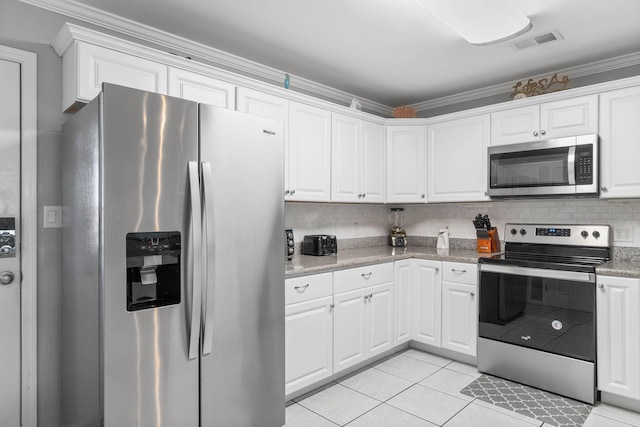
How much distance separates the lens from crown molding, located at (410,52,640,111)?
10.0 ft

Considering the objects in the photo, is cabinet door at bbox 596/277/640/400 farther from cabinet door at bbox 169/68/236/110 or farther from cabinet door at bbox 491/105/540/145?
cabinet door at bbox 169/68/236/110

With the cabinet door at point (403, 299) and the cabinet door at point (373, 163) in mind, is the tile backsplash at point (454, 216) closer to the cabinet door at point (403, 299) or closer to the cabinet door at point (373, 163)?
the cabinet door at point (373, 163)

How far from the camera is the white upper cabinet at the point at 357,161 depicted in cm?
338

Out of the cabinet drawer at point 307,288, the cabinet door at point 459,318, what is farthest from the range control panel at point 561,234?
the cabinet drawer at point 307,288

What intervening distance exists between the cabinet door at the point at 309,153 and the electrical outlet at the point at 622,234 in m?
2.26

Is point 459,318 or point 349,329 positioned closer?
point 349,329

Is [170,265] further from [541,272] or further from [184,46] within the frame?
[541,272]

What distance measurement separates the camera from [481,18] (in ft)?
7.52

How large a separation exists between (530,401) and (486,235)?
4.42 feet

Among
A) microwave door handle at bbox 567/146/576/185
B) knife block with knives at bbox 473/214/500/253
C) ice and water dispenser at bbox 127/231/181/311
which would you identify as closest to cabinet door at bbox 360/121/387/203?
knife block with knives at bbox 473/214/500/253

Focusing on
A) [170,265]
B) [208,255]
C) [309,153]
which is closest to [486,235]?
[309,153]

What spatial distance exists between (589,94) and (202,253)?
297 centimetres

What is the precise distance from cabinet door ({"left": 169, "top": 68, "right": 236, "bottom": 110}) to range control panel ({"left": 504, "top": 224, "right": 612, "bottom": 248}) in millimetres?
2574

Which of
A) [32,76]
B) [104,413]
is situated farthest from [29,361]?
[32,76]
